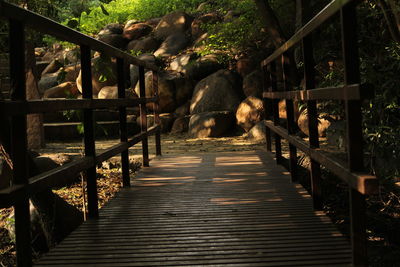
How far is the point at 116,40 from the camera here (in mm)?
20031

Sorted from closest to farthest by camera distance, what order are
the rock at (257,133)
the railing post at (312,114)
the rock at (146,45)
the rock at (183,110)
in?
1. the railing post at (312,114)
2. the rock at (257,133)
3. the rock at (183,110)
4. the rock at (146,45)

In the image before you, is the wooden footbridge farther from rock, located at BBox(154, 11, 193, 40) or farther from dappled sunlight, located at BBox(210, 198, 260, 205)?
rock, located at BBox(154, 11, 193, 40)

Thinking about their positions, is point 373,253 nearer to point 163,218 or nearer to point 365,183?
point 163,218

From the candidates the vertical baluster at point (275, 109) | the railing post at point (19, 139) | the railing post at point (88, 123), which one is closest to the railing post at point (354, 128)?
the railing post at point (19, 139)

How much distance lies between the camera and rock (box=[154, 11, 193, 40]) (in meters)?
19.3

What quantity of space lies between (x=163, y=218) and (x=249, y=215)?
0.67 meters

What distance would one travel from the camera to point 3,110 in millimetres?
2359

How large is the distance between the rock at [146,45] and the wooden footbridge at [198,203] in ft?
45.3

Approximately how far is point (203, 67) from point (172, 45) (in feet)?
10.6

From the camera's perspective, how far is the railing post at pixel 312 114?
3771 mm

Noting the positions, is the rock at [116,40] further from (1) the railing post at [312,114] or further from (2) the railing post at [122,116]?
(1) the railing post at [312,114]

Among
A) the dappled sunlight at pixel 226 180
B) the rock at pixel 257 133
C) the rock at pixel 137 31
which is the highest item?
the rock at pixel 137 31

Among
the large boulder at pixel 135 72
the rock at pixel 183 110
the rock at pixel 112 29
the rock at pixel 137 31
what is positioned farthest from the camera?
the rock at pixel 112 29

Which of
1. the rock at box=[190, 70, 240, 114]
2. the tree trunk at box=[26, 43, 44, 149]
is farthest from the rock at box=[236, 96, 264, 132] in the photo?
the tree trunk at box=[26, 43, 44, 149]
